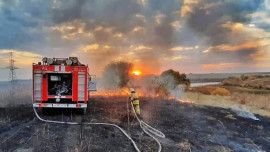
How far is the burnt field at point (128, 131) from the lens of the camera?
7.86 m

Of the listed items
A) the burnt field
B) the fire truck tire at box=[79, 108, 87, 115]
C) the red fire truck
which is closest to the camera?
the burnt field

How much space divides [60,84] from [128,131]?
4409 millimetres

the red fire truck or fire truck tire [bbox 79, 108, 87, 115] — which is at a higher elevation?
the red fire truck

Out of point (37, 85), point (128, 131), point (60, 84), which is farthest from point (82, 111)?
point (128, 131)

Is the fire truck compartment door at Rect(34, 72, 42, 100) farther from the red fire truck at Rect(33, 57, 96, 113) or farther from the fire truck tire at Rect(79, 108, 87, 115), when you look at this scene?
the fire truck tire at Rect(79, 108, 87, 115)

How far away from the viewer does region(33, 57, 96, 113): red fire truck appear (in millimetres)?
11516

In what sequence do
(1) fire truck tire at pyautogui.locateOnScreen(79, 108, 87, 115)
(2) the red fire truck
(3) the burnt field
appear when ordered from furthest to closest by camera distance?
(1) fire truck tire at pyautogui.locateOnScreen(79, 108, 87, 115) → (2) the red fire truck → (3) the burnt field

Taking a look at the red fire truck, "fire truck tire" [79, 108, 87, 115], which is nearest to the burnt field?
"fire truck tire" [79, 108, 87, 115]

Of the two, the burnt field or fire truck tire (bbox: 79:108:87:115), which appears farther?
fire truck tire (bbox: 79:108:87:115)

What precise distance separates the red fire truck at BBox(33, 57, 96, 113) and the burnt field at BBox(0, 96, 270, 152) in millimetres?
757

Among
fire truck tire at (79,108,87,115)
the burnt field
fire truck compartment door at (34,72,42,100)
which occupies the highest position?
fire truck compartment door at (34,72,42,100)

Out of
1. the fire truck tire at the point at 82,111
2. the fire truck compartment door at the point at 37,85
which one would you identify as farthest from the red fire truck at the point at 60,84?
the fire truck tire at the point at 82,111

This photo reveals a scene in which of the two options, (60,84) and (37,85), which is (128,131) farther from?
(37,85)

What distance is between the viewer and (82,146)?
24.7 ft
